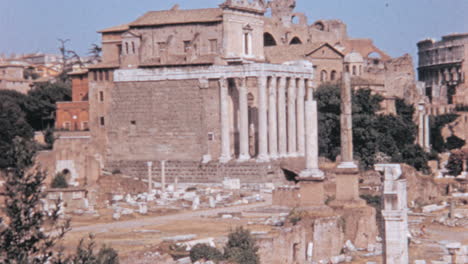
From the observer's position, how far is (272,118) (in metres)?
60.5

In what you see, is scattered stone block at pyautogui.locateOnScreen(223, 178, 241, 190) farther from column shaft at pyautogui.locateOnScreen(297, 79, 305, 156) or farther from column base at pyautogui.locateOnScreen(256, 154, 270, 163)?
column shaft at pyautogui.locateOnScreen(297, 79, 305, 156)

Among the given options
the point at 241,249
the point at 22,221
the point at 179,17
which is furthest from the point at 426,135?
the point at 22,221

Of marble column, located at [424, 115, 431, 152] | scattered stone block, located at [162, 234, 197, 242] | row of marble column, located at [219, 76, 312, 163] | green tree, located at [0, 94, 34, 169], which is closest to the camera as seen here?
scattered stone block, located at [162, 234, 197, 242]

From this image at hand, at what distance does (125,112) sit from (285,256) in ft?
107

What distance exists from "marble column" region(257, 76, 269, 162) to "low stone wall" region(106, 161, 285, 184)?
1.22m

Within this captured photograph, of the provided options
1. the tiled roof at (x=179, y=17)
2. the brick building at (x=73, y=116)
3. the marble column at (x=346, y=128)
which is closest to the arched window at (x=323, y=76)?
the tiled roof at (x=179, y=17)

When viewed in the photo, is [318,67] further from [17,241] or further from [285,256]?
[17,241]

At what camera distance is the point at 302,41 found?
90.3m

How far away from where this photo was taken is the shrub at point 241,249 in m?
28.6

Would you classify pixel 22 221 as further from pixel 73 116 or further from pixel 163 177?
pixel 73 116

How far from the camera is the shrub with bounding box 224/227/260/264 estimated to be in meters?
28.6

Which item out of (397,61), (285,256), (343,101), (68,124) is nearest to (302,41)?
(397,61)

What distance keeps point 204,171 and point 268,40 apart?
2789 cm

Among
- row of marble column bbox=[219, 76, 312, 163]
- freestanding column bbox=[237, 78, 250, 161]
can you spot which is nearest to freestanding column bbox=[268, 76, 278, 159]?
row of marble column bbox=[219, 76, 312, 163]
